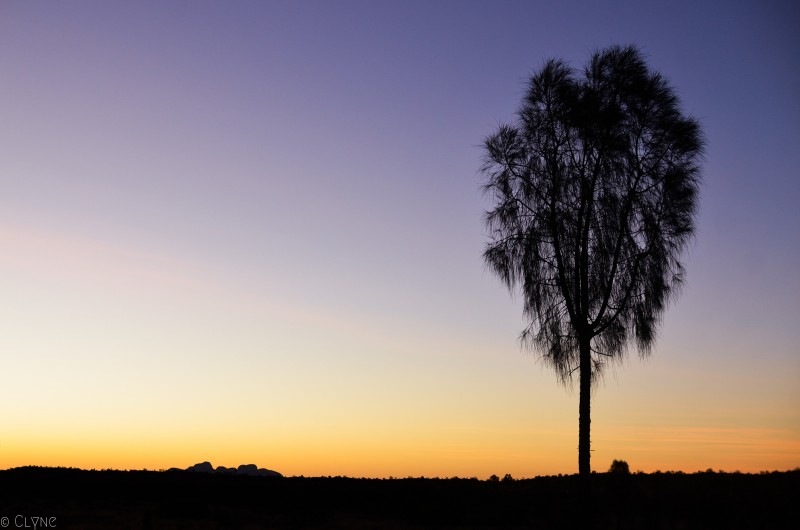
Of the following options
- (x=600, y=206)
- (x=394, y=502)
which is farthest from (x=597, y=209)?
(x=394, y=502)

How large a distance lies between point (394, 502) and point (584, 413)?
6917 millimetres

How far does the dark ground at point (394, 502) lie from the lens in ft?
64.1

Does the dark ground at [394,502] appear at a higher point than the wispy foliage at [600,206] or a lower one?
lower

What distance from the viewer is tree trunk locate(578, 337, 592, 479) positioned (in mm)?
24814

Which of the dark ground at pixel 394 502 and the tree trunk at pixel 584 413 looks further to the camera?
the tree trunk at pixel 584 413

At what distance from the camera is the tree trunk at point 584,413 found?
2481cm

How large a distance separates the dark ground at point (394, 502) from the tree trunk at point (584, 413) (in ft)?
2.33

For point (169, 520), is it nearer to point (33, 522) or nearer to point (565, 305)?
point (33, 522)

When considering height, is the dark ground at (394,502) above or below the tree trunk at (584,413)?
below

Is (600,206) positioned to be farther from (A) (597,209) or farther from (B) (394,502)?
(B) (394,502)

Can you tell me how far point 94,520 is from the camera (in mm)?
19172

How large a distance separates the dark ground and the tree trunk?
28.0 inches

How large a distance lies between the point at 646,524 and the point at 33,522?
1498 centimetres

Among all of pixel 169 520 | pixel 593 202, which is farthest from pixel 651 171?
pixel 169 520
